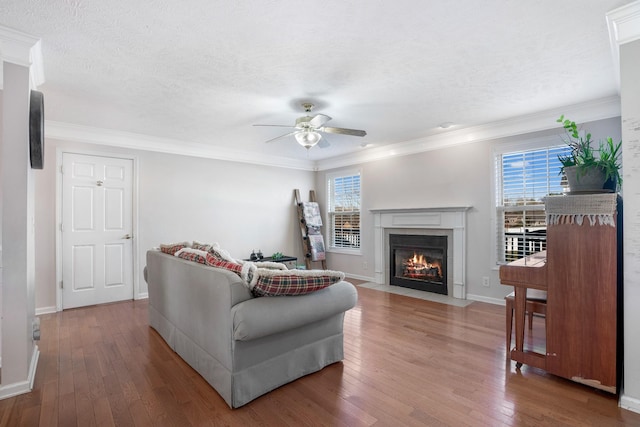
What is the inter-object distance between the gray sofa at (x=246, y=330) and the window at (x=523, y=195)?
2839 mm

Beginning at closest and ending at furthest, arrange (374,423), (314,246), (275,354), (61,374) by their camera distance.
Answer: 1. (374,423)
2. (275,354)
3. (61,374)
4. (314,246)

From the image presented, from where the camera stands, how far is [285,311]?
Answer: 2.12 metres

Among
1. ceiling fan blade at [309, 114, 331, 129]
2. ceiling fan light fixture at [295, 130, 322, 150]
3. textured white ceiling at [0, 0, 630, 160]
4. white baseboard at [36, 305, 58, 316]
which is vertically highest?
textured white ceiling at [0, 0, 630, 160]

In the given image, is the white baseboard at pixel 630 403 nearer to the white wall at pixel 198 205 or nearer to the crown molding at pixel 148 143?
the white wall at pixel 198 205

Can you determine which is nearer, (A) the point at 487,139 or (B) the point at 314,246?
(A) the point at 487,139

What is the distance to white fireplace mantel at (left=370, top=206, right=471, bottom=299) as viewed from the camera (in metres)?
4.68

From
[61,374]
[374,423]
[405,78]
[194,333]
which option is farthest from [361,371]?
[405,78]

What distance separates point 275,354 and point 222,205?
3.94 m

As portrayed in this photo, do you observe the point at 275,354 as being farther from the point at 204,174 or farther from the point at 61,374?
the point at 204,174

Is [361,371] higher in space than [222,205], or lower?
lower

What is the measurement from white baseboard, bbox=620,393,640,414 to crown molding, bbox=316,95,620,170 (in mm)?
2979

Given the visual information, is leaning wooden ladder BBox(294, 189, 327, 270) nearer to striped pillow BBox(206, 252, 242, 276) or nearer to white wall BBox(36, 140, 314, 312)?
white wall BBox(36, 140, 314, 312)

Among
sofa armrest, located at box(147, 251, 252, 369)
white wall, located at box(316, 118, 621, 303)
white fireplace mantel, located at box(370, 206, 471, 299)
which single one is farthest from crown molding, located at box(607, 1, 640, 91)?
sofa armrest, located at box(147, 251, 252, 369)

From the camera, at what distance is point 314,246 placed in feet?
21.5
